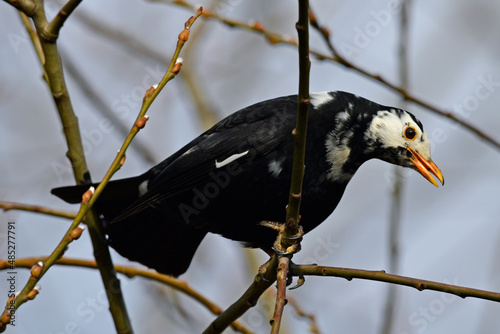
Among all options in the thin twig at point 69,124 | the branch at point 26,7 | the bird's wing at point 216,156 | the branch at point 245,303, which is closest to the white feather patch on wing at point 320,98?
the bird's wing at point 216,156

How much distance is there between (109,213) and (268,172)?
1.18 metres

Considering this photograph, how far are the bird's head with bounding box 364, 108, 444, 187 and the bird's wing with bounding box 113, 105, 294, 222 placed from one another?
2.16 ft

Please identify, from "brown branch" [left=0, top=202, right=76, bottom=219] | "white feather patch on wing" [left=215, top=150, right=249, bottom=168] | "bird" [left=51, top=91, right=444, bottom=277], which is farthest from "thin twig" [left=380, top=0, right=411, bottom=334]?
"brown branch" [left=0, top=202, right=76, bottom=219]

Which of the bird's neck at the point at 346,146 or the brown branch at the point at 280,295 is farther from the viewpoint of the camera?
the bird's neck at the point at 346,146

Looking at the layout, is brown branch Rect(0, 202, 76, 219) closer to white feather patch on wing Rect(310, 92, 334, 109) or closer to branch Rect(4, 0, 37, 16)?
branch Rect(4, 0, 37, 16)

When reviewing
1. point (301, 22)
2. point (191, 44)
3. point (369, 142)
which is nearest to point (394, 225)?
point (369, 142)

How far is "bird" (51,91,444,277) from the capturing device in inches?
161

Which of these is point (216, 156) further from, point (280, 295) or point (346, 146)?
point (280, 295)

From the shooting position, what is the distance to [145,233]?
4637 millimetres

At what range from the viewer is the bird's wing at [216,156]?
4.16 meters

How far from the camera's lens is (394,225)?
446cm

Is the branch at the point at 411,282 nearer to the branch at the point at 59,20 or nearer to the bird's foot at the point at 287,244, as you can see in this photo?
the bird's foot at the point at 287,244

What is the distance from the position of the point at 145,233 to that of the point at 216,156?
841 mm

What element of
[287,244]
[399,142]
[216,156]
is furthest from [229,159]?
[399,142]
